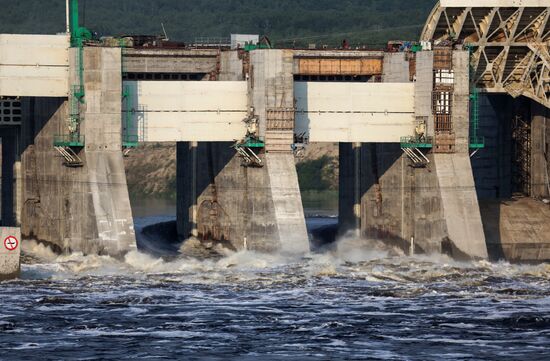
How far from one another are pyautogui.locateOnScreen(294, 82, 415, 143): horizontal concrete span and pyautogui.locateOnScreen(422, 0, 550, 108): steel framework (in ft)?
22.0

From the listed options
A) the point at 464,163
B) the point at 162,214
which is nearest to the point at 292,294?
the point at 464,163

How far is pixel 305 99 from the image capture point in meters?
114

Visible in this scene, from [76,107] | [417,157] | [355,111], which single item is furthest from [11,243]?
[417,157]

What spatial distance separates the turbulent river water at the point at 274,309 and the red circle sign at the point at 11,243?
2.19m

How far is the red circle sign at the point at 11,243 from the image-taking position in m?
95.4

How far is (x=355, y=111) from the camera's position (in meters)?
115

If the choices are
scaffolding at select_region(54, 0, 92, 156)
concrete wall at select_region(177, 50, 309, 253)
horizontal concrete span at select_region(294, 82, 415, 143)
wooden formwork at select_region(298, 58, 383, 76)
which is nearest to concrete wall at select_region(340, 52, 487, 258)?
wooden formwork at select_region(298, 58, 383, 76)

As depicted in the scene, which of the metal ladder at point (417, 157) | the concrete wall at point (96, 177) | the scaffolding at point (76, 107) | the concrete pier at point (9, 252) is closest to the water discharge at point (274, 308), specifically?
the concrete pier at point (9, 252)

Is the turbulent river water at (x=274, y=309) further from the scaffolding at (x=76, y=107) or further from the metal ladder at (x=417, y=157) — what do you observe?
the scaffolding at (x=76, y=107)

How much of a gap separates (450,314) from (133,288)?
756 inches

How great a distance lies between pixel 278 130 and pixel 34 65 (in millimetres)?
16565

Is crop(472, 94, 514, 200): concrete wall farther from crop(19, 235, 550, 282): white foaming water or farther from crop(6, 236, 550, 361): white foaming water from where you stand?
crop(6, 236, 550, 361): white foaming water

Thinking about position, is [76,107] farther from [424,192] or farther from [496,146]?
[496,146]

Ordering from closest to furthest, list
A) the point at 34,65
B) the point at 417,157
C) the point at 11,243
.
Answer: the point at 11,243
the point at 34,65
the point at 417,157
